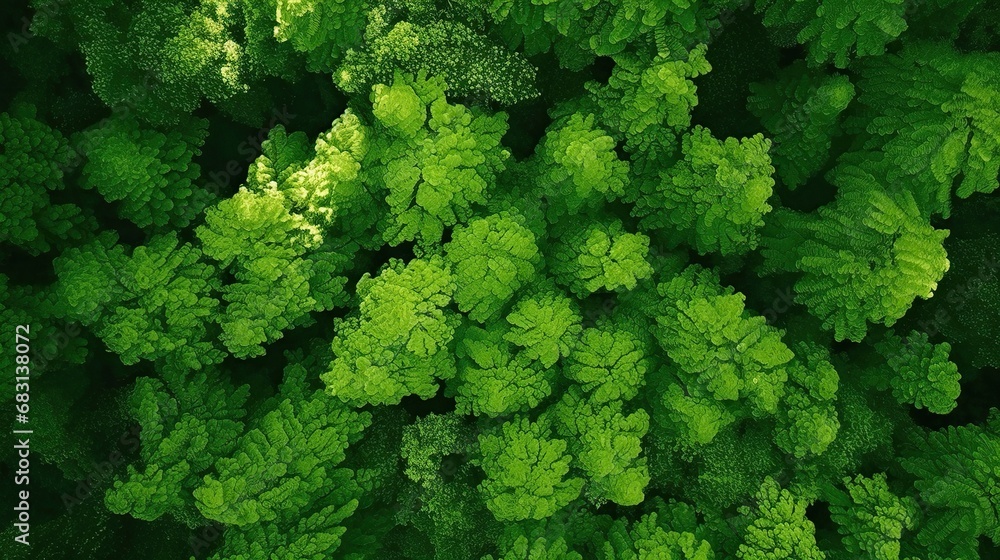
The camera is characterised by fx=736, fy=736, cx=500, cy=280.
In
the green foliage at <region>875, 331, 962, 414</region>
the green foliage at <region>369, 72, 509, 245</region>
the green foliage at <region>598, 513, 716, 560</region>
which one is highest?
the green foliage at <region>369, 72, 509, 245</region>

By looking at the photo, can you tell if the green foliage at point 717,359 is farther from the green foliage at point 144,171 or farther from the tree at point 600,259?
the green foliage at point 144,171

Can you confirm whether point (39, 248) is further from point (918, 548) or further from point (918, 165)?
point (918, 548)

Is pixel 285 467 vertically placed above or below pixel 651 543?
above

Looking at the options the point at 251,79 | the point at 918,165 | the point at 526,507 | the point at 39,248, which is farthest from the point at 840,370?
the point at 39,248

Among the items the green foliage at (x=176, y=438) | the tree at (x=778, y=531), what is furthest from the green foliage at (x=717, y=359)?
the green foliage at (x=176, y=438)

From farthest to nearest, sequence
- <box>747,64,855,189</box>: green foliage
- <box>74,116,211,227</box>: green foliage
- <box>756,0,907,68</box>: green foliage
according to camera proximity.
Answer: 1. <box>747,64,855,189</box>: green foliage
2. <box>74,116,211,227</box>: green foliage
3. <box>756,0,907,68</box>: green foliage

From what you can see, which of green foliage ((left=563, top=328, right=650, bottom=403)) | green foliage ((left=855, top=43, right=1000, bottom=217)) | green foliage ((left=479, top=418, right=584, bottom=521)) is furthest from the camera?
green foliage ((left=563, top=328, right=650, bottom=403))

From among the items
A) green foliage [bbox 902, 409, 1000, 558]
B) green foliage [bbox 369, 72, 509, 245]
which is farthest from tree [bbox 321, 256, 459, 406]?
green foliage [bbox 902, 409, 1000, 558]

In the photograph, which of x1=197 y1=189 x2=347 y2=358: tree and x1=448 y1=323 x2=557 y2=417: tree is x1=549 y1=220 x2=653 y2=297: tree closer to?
x1=448 y1=323 x2=557 y2=417: tree

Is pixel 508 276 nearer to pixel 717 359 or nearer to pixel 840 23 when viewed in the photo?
pixel 717 359

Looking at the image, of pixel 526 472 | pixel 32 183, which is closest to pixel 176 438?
pixel 32 183

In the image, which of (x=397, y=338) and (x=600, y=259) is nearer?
(x=397, y=338)
